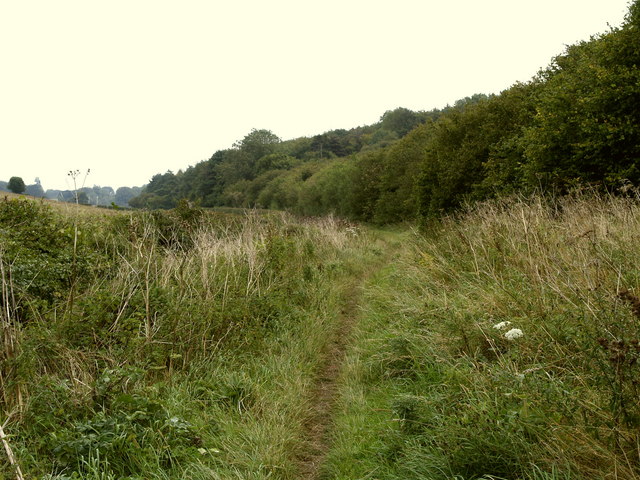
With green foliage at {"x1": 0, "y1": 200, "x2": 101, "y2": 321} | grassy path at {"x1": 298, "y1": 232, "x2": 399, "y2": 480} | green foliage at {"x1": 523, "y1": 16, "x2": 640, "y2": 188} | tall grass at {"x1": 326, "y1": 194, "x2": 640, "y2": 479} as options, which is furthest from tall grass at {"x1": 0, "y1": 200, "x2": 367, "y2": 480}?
green foliage at {"x1": 523, "y1": 16, "x2": 640, "y2": 188}

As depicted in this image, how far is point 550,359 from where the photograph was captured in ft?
10.7

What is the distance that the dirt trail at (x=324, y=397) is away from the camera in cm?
355

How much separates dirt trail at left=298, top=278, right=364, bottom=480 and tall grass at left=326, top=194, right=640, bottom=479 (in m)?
0.17

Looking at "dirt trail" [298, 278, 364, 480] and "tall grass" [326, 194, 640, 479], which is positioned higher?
"tall grass" [326, 194, 640, 479]

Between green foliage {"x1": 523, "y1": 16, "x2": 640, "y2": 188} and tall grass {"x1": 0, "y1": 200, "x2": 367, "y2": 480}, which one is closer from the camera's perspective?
tall grass {"x1": 0, "y1": 200, "x2": 367, "y2": 480}

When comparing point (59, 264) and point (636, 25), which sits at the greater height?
point (636, 25)

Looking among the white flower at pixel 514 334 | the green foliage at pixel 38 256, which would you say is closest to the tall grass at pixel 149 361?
the green foliage at pixel 38 256

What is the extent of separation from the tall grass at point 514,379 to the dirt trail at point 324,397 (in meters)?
0.17

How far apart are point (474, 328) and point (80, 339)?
13.3 feet

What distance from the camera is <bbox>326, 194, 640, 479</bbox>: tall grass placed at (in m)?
2.22

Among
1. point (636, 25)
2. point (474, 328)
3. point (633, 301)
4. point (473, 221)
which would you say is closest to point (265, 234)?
point (473, 221)

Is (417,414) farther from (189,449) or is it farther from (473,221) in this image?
(473,221)

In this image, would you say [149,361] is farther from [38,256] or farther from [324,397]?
[38,256]

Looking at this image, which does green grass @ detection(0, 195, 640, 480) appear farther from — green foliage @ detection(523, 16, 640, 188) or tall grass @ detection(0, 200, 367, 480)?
green foliage @ detection(523, 16, 640, 188)
